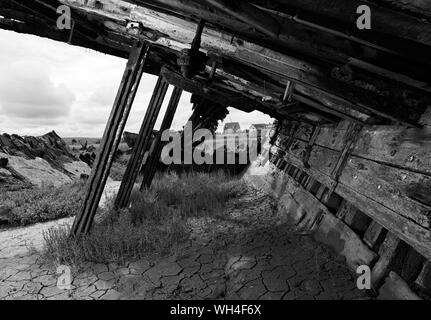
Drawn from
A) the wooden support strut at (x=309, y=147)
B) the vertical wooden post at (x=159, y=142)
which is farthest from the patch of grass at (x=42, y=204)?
the wooden support strut at (x=309, y=147)

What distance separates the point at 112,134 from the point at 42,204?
3.47 metres

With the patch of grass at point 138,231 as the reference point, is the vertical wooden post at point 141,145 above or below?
above

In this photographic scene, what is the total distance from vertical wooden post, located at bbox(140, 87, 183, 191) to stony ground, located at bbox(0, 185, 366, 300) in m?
2.86

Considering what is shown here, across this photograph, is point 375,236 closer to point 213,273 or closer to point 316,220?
point 316,220

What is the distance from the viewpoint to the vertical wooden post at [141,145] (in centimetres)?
584

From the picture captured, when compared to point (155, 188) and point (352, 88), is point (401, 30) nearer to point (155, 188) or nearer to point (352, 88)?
point (352, 88)

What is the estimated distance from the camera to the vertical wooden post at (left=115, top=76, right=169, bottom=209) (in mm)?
5840

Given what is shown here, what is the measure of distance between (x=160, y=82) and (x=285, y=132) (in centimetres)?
367

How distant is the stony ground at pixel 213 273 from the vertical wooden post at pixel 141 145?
5.65 ft

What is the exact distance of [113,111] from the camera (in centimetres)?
445

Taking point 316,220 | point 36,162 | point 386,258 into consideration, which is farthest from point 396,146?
point 36,162

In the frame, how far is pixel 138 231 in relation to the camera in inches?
178

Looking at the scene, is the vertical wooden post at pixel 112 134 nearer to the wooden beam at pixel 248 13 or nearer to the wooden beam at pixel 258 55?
the wooden beam at pixel 258 55
